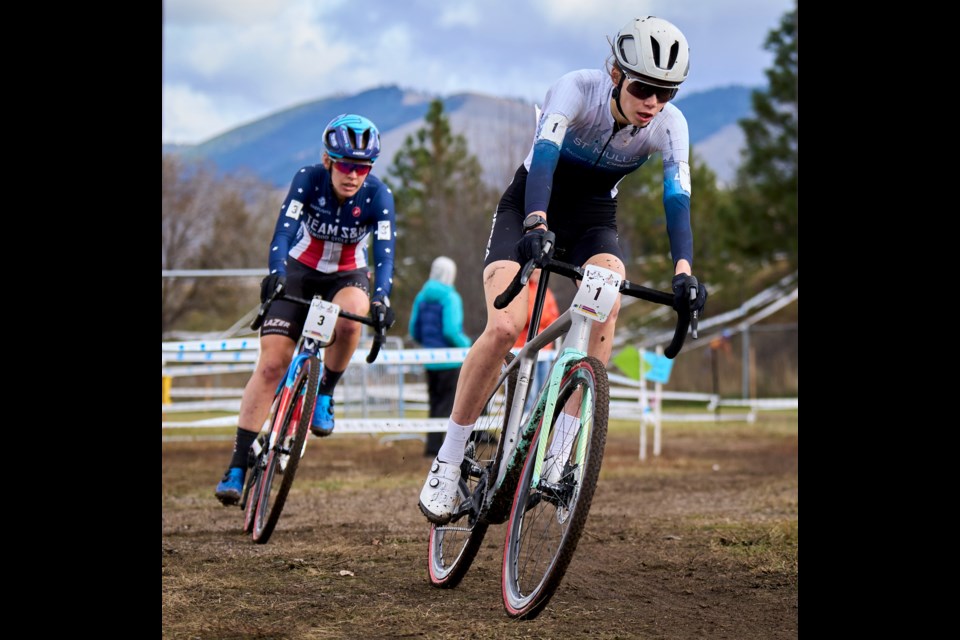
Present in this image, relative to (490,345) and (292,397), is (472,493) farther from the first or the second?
(292,397)

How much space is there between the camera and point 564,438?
4.37 meters

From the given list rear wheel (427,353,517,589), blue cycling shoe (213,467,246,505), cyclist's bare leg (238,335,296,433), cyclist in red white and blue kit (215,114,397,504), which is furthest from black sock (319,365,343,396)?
rear wheel (427,353,517,589)

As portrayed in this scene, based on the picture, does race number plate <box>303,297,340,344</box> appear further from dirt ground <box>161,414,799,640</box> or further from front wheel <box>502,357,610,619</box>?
front wheel <box>502,357,610,619</box>

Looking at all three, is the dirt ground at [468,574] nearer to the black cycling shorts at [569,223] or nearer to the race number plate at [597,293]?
the race number plate at [597,293]

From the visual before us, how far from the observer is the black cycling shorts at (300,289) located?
7.08m

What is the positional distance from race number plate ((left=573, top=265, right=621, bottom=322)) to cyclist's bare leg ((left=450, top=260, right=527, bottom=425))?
0.61 m

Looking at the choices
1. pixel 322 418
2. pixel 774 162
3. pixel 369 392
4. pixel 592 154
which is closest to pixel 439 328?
pixel 369 392

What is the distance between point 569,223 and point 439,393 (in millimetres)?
7779

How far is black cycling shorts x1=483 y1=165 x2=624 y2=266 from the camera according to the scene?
17.3 ft

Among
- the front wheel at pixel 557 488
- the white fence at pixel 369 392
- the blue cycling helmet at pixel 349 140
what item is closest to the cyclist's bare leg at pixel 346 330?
the blue cycling helmet at pixel 349 140

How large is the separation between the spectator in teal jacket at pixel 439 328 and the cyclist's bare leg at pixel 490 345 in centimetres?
737

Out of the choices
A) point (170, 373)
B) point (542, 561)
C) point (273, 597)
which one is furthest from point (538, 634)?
point (170, 373)
